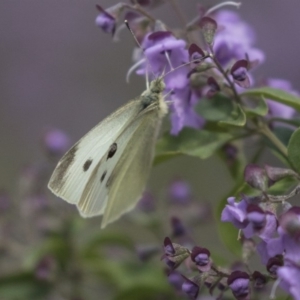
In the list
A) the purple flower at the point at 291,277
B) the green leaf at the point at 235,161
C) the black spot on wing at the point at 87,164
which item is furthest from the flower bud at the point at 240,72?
the purple flower at the point at 291,277

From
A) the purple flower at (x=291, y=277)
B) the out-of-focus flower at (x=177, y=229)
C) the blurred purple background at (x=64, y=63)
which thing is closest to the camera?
the purple flower at (x=291, y=277)

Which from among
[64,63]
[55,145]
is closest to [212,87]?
[55,145]

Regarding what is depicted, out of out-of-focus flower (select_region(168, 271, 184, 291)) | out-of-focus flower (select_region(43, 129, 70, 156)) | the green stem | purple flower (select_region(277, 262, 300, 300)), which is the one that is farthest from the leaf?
purple flower (select_region(277, 262, 300, 300))

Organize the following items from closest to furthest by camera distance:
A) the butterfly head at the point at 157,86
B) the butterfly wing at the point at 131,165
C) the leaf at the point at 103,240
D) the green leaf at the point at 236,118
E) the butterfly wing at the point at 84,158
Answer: the green leaf at the point at 236,118, the butterfly wing at the point at 84,158, the butterfly head at the point at 157,86, the butterfly wing at the point at 131,165, the leaf at the point at 103,240

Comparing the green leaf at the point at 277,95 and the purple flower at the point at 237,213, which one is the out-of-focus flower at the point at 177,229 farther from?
the purple flower at the point at 237,213

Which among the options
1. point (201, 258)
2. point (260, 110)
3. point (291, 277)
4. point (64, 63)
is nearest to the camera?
point (291, 277)

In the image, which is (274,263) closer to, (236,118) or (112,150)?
(236,118)
